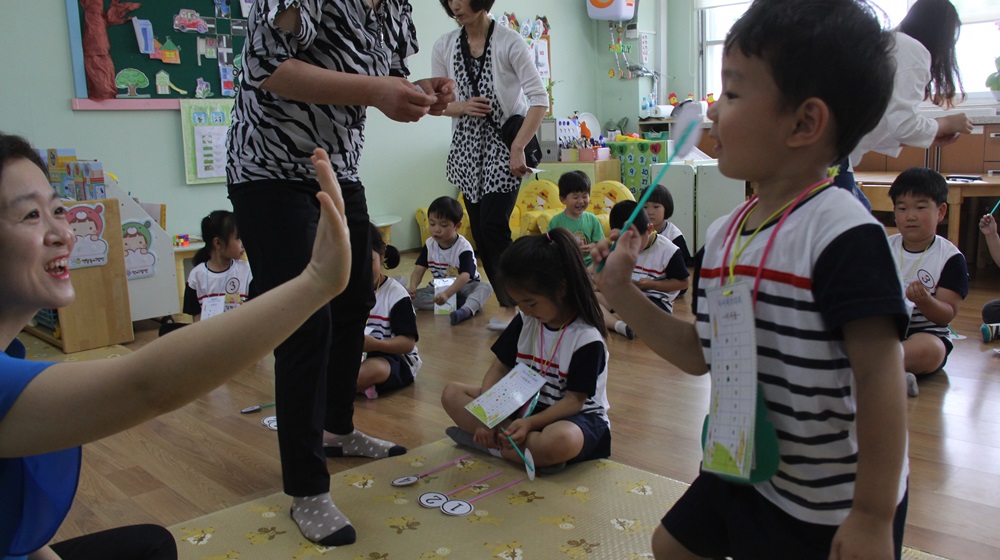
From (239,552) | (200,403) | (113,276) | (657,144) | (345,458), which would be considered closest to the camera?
(239,552)

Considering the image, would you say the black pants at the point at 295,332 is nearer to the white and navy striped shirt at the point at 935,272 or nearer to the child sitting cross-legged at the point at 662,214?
the white and navy striped shirt at the point at 935,272

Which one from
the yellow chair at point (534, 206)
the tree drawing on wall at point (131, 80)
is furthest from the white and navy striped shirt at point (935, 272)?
the tree drawing on wall at point (131, 80)

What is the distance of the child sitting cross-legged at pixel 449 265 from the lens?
399cm

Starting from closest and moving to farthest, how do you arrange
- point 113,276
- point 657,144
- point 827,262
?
point 827,262, point 113,276, point 657,144

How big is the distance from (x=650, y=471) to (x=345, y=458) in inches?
32.7

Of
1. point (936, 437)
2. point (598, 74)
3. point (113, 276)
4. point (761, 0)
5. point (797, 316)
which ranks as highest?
point (598, 74)

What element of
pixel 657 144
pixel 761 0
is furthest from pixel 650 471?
pixel 657 144

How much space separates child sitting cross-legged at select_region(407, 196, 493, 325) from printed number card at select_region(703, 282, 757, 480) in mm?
2971

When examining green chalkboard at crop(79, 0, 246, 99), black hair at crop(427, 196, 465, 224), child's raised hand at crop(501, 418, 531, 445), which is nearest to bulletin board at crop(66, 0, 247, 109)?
green chalkboard at crop(79, 0, 246, 99)

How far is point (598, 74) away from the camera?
7.64 m

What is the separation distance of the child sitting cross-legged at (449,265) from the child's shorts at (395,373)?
3.56 ft

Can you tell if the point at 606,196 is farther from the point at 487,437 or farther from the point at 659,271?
the point at 487,437

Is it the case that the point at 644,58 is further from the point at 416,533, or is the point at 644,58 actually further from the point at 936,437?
the point at 416,533

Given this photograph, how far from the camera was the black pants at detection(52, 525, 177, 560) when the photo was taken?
1.19m
